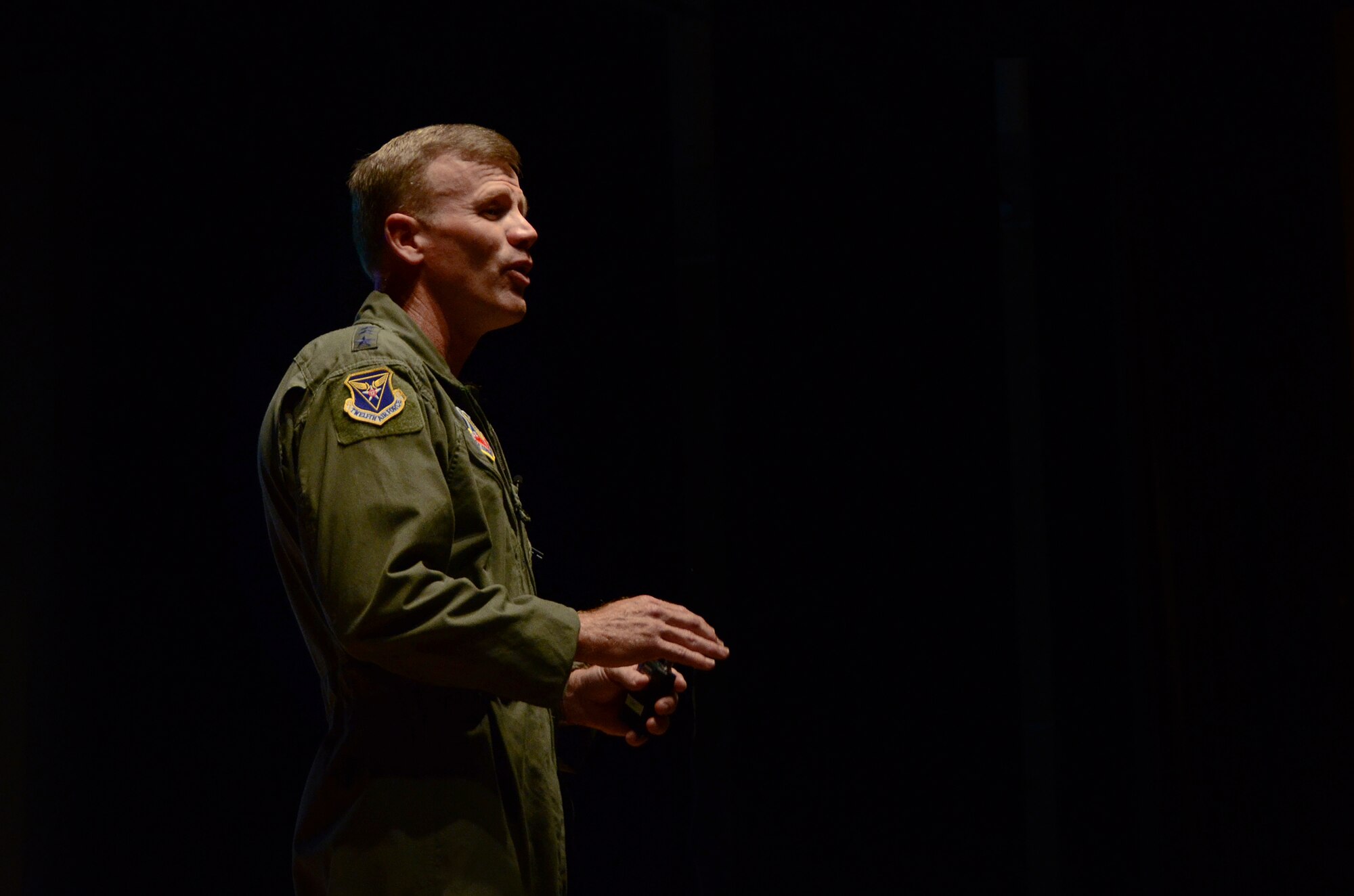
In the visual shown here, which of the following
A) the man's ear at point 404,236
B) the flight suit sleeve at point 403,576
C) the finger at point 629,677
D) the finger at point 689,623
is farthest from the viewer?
the man's ear at point 404,236

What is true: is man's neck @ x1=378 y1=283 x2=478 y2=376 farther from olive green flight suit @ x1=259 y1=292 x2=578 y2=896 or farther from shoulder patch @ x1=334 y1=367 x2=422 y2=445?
shoulder patch @ x1=334 y1=367 x2=422 y2=445

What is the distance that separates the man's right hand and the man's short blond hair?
595 mm

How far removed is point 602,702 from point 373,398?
0.45 metres

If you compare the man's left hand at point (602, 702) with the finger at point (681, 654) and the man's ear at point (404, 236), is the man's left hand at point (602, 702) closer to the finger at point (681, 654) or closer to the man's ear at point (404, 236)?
the finger at point (681, 654)

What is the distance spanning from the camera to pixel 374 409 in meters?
1.28

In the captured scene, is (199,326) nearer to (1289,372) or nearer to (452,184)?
(452,184)

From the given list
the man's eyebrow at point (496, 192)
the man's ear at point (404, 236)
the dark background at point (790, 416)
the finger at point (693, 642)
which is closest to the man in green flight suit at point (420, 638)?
the finger at point (693, 642)

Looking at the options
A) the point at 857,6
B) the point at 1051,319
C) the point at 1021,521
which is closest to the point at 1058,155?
the point at 1051,319

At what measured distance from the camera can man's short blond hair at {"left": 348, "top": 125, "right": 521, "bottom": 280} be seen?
1591 millimetres

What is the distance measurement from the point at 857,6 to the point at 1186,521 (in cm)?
126

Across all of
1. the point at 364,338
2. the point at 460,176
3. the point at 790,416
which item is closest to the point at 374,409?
the point at 364,338

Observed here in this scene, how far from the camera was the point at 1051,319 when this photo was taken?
107 inches

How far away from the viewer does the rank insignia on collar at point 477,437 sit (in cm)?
147

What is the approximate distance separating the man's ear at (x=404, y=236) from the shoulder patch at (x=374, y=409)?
0.95 feet
